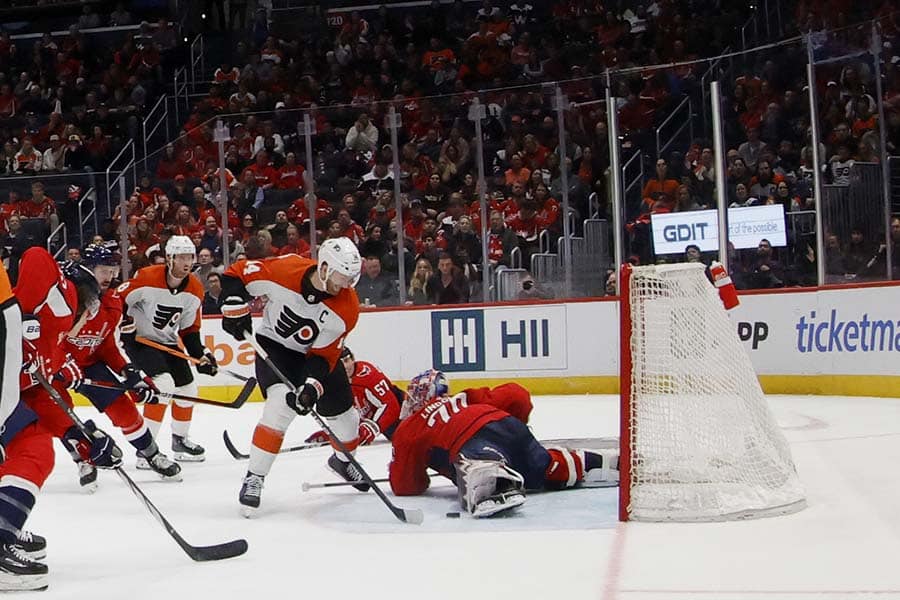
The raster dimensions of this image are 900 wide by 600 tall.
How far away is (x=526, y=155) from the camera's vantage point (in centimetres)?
905

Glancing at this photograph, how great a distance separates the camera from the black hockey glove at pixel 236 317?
16.6 feet

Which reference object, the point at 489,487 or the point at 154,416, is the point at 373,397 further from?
the point at 489,487

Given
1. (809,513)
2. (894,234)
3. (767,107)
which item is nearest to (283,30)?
(767,107)

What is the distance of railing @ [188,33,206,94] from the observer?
15594 millimetres

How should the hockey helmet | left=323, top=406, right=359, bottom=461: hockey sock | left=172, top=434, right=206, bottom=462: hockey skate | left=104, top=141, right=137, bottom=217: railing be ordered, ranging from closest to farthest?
the hockey helmet
left=323, top=406, right=359, bottom=461: hockey sock
left=172, top=434, right=206, bottom=462: hockey skate
left=104, top=141, right=137, bottom=217: railing

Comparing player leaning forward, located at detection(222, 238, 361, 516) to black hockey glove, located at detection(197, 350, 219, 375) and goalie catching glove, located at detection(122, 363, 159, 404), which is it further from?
black hockey glove, located at detection(197, 350, 219, 375)

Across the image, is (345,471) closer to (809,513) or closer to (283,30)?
(809,513)

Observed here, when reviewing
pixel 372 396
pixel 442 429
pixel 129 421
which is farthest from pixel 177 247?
pixel 442 429

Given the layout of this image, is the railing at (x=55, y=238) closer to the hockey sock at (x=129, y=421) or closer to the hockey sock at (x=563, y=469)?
the hockey sock at (x=129, y=421)

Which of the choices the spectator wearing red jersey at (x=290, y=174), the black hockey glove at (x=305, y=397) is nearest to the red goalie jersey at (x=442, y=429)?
the black hockey glove at (x=305, y=397)

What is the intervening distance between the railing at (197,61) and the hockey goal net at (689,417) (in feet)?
39.4

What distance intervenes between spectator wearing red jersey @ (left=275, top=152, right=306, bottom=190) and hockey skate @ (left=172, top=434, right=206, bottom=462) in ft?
10.6

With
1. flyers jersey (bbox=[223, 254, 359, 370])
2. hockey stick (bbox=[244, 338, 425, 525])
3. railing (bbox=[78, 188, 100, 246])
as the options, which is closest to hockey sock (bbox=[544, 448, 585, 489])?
hockey stick (bbox=[244, 338, 425, 525])

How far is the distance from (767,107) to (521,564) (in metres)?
5.69
